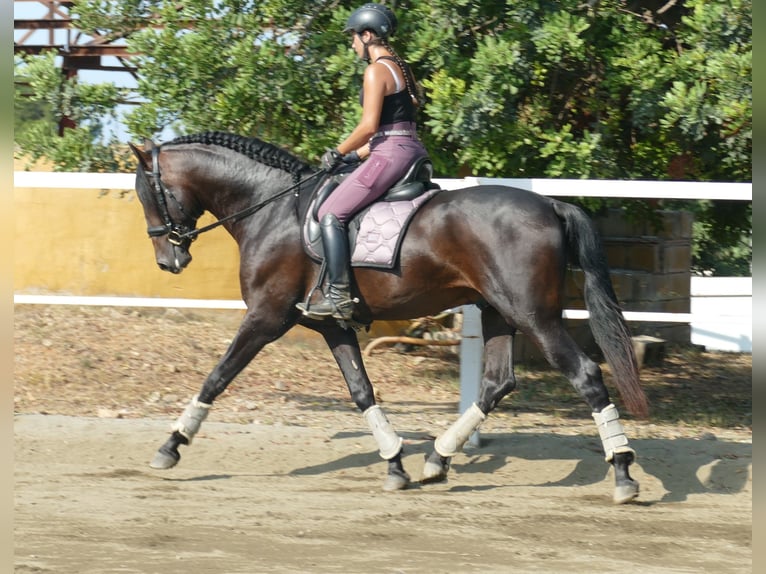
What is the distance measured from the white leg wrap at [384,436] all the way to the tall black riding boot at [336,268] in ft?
2.16

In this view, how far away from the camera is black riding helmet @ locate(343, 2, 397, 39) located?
5.89 m

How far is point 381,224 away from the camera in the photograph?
5.81 meters

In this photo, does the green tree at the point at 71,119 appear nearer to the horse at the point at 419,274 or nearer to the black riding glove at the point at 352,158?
the horse at the point at 419,274

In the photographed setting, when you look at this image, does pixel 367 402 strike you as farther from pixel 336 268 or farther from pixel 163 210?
pixel 163 210

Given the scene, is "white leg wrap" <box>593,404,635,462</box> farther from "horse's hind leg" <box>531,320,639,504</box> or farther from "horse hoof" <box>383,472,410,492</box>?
"horse hoof" <box>383,472,410,492</box>

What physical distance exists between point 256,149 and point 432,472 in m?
2.31

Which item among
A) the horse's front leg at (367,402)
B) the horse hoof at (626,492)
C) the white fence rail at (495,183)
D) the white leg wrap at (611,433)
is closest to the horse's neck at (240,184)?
the horse's front leg at (367,402)

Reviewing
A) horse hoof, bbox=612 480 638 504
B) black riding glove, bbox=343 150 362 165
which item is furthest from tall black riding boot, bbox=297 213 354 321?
horse hoof, bbox=612 480 638 504

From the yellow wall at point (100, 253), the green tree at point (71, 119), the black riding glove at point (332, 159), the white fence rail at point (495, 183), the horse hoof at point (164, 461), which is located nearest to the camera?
the black riding glove at point (332, 159)

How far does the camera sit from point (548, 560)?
4.51 meters

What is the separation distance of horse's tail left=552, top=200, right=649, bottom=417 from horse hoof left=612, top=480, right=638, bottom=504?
1.35 ft

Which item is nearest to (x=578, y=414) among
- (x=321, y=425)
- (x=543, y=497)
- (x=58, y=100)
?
(x=321, y=425)

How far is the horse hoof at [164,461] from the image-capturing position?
20.4ft


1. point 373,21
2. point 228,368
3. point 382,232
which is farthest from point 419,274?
point 373,21
